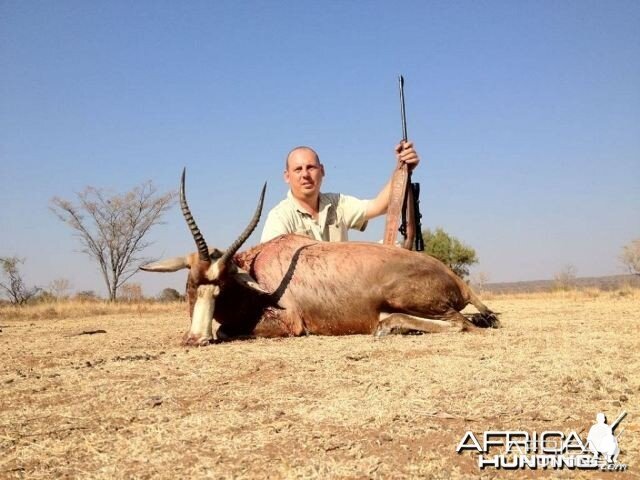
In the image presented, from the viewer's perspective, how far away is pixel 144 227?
2711 centimetres

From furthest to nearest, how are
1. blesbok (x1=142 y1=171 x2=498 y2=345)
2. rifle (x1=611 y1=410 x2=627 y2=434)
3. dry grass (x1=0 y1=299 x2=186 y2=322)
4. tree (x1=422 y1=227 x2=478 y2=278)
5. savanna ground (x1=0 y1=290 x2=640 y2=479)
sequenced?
tree (x1=422 y1=227 x2=478 y2=278) < dry grass (x1=0 y1=299 x2=186 y2=322) < blesbok (x1=142 y1=171 x2=498 y2=345) < rifle (x1=611 y1=410 x2=627 y2=434) < savanna ground (x1=0 y1=290 x2=640 y2=479)

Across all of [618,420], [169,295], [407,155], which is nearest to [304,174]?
[407,155]

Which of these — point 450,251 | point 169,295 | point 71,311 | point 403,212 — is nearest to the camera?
point 403,212

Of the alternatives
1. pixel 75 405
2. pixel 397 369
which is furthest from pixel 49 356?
pixel 397 369

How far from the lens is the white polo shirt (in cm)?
678

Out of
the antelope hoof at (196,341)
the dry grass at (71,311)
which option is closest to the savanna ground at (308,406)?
the antelope hoof at (196,341)

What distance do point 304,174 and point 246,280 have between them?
91.2 inches

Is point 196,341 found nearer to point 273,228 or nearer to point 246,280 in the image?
point 246,280

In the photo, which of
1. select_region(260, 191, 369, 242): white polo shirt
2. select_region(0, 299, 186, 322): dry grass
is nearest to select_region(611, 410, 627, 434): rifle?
select_region(260, 191, 369, 242): white polo shirt

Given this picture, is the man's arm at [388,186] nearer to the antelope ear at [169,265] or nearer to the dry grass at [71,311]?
the antelope ear at [169,265]

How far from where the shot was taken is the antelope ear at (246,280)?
16.5 ft

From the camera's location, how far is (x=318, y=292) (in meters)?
5.05

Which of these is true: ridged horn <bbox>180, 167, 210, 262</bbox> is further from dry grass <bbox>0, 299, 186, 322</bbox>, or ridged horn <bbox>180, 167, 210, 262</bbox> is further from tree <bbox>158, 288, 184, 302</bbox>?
tree <bbox>158, 288, 184, 302</bbox>

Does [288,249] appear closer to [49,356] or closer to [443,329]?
[443,329]
